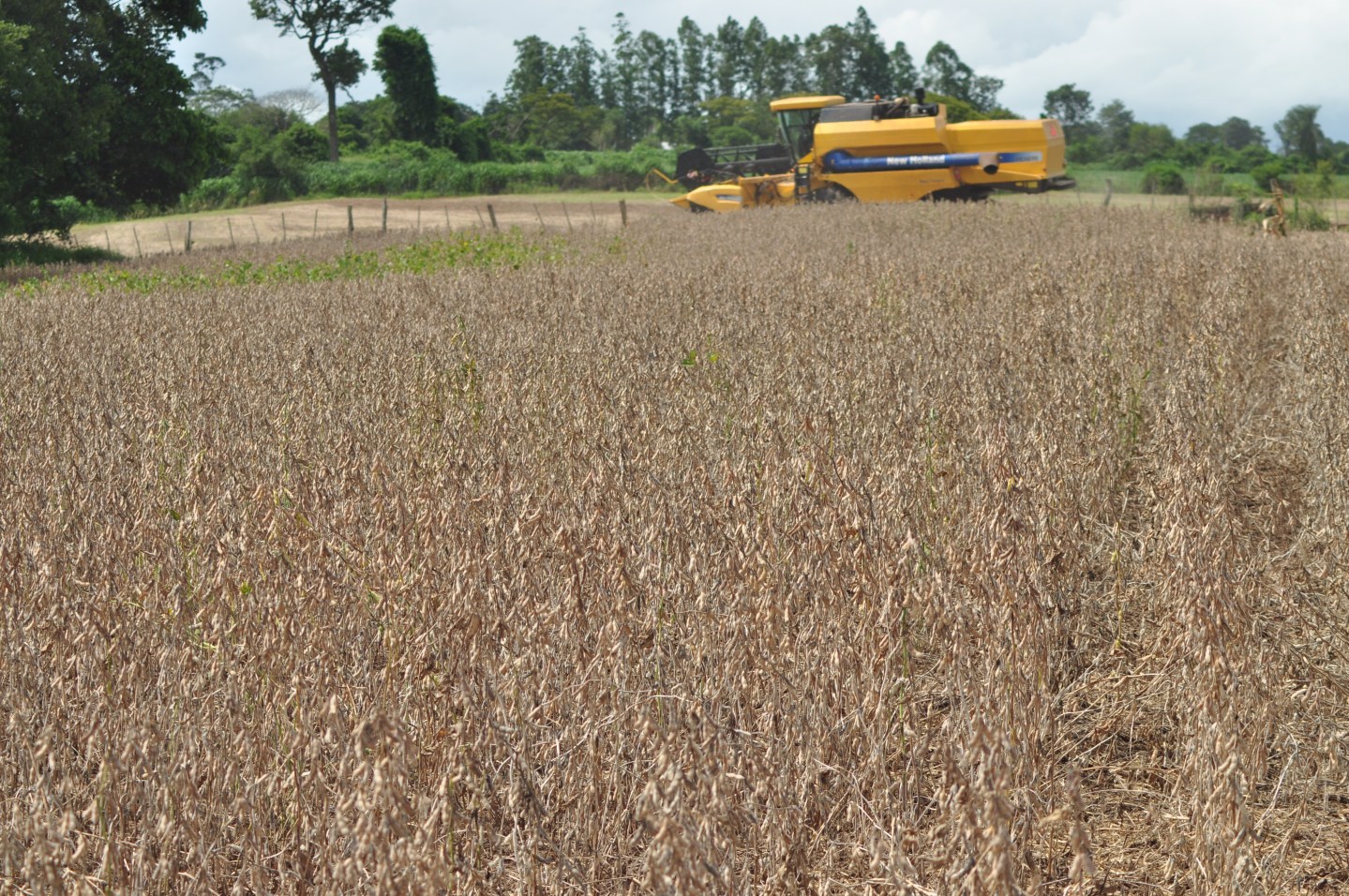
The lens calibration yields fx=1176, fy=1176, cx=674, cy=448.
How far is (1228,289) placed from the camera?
7914mm

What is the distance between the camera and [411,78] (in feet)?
172

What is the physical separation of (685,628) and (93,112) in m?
21.8

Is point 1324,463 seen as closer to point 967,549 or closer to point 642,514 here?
point 967,549

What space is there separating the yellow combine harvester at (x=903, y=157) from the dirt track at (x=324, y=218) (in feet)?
24.6

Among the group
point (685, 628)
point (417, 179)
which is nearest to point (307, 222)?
point (417, 179)

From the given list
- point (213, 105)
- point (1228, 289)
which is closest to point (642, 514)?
point (1228, 289)

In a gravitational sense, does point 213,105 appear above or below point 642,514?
A: above

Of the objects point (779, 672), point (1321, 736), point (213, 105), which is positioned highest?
point (213, 105)

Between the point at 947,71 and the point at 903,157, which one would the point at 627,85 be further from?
the point at 903,157

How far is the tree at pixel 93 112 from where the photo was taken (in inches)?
780

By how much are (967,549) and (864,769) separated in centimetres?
111

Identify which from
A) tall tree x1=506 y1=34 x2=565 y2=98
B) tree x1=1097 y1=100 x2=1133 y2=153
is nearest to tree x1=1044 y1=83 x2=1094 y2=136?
tree x1=1097 y1=100 x2=1133 y2=153

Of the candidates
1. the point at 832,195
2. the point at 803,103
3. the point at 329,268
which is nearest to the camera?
the point at 329,268

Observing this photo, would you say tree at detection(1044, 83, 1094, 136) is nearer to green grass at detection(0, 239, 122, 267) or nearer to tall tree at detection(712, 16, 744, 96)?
tall tree at detection(712, 16, 744, 96)
